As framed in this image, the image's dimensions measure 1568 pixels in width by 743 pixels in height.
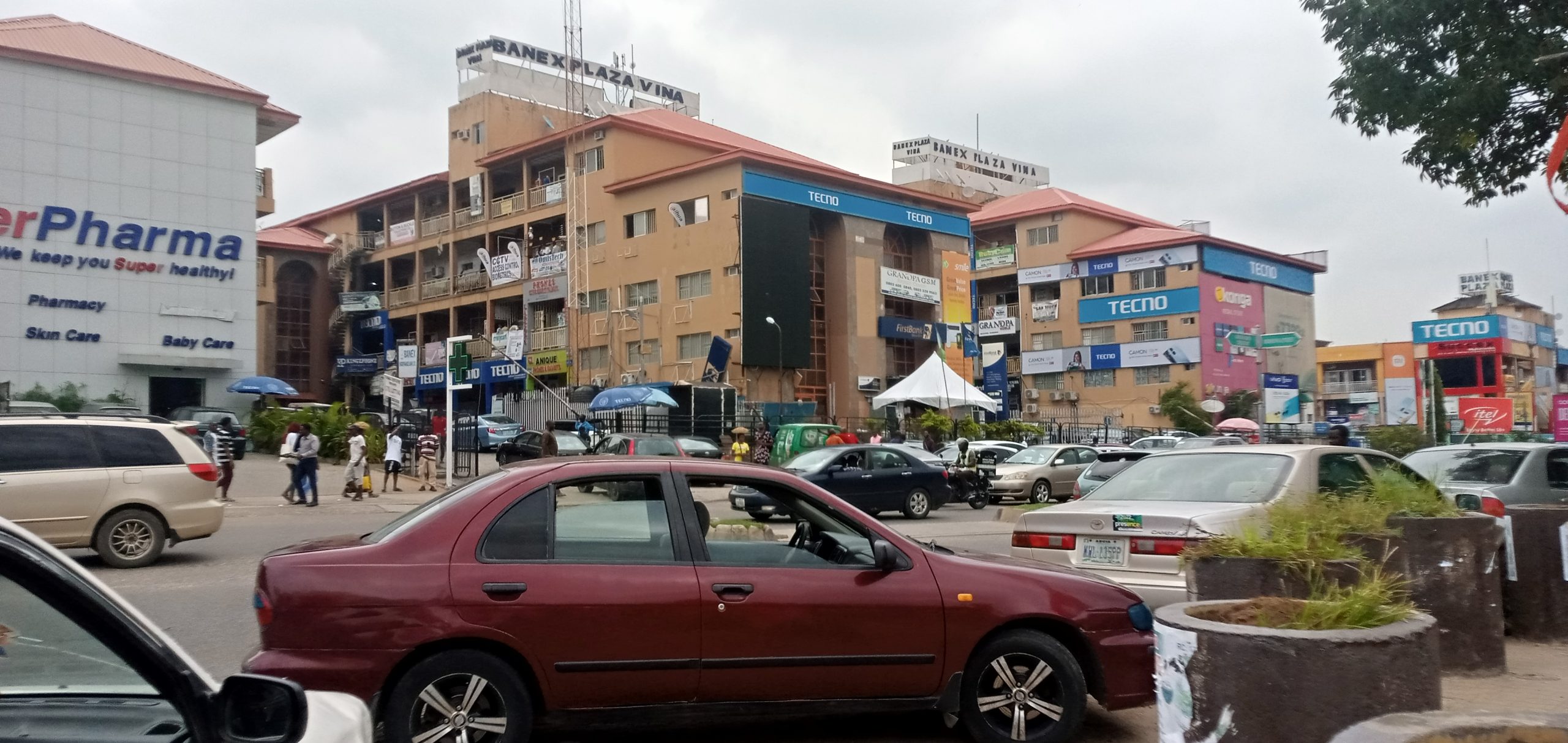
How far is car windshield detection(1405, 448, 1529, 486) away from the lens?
11.0 meters

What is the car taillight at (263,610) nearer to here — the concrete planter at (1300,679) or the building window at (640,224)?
the concrete planter at (1300,679)

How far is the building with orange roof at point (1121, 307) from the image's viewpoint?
2351 inches

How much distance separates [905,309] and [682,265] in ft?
36.5

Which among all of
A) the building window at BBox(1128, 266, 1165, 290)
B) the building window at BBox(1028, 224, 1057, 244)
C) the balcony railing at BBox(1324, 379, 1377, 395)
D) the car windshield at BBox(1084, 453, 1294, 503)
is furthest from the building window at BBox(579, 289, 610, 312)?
the balcony railing at BBox(1324, 379, 1377, 395)

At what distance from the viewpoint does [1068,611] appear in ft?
18.4

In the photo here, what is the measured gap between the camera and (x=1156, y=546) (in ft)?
24.1

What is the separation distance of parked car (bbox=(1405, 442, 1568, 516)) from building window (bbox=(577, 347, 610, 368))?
Result: 3972 cm

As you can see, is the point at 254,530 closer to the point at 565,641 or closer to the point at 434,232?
the point at 565,641

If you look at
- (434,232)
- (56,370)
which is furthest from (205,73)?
(434,232)

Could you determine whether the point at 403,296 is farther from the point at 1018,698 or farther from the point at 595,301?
the point at 1018,698

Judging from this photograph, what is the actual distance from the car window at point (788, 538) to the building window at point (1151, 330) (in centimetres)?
5822

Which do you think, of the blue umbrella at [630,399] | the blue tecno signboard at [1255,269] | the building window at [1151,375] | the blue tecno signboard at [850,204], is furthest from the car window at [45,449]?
the blue tecno signboard at [1255,269]

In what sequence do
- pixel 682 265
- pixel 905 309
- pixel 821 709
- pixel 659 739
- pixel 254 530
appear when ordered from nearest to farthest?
pixel 821 709
pixel 659 739
pixel 254 530
pixel 682 265
pixel 905 309

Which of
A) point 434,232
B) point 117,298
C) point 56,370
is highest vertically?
point 434,232
